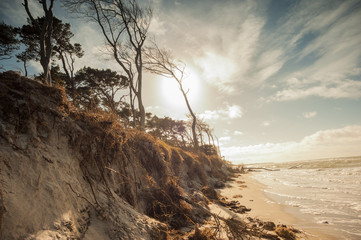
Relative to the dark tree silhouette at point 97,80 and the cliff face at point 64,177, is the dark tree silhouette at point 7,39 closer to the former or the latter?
the dark tree silhouette at point 97,80

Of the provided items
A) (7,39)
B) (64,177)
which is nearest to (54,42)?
(7,39)

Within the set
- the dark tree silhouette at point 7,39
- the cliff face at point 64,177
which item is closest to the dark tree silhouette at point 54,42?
the dark tree silhouette at point 7,39

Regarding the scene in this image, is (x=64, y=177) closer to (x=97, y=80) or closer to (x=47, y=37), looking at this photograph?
(x=47, y=37)

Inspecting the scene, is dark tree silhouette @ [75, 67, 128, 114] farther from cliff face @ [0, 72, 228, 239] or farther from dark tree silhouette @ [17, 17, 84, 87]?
cliff face @ [0, 72, 228, 239]

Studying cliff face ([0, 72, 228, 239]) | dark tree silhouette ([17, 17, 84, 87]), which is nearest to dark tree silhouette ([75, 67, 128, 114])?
dark tree silhouette ([17, 17, 84, 87])

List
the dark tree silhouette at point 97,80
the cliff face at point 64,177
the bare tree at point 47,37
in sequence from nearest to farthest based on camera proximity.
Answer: the cliff face at point 64,177 → the bare tree at point 47,37 → the dark tree silhouette at point 97,80

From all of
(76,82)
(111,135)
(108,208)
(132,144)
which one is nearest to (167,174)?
(132,144)

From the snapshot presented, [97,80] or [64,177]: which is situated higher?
[97,80]

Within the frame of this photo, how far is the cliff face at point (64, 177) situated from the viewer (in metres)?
1.76

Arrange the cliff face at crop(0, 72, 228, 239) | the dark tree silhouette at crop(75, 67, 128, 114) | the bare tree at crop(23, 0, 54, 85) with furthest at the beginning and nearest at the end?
the dark tree silhouette at crop(75, 67, 128, 114) → the bare tree at crop(23, 0, 54, 85) → the cliff face at crop(0, 72, 228, 239)

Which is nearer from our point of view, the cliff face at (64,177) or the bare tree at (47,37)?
the cliff face at (64,177)

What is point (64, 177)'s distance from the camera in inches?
95.5

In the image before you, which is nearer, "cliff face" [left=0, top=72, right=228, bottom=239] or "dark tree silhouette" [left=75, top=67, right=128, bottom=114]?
"cliff face" [left=0, top=72, right=228, bottom=239]

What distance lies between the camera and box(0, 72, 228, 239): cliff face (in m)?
1.76
